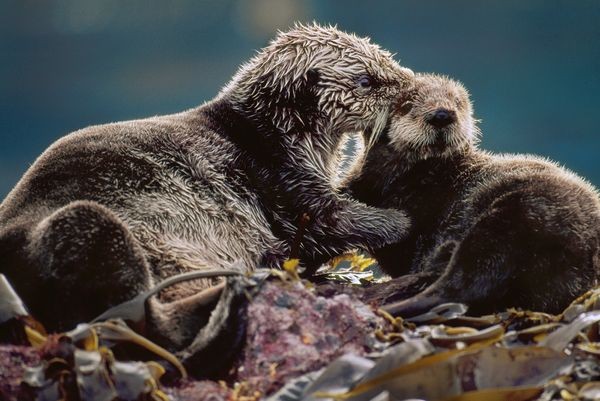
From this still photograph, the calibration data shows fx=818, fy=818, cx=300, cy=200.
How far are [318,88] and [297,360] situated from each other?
2.55 m

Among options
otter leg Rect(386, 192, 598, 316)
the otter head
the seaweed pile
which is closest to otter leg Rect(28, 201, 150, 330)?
the seaweed pile

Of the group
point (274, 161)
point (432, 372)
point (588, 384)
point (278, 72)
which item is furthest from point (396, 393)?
point (278, 72)

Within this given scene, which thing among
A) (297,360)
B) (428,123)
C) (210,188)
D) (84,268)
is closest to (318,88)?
(428,123)

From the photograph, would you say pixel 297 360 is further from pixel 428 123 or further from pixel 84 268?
pixel 428 123

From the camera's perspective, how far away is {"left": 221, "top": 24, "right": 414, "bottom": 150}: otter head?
5.16 meters

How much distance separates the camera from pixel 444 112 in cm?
506

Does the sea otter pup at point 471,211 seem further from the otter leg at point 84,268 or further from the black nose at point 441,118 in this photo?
the otter leg at point 84,268

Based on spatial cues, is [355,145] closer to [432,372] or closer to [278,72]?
[278,72]

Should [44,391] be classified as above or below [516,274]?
below

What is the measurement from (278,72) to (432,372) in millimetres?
2730

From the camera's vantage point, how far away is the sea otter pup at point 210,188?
11.3 ft

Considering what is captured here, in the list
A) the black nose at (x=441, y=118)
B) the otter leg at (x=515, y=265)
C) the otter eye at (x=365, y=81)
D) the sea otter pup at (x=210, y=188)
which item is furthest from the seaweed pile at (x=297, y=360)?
the otter eye at (x=365, y=81)

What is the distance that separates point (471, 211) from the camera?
4781 mm

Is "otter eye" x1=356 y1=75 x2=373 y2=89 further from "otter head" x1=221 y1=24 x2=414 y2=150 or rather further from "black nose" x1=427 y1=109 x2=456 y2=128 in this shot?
"black nose" x1=427 y1=109 x2=456 y2=128
